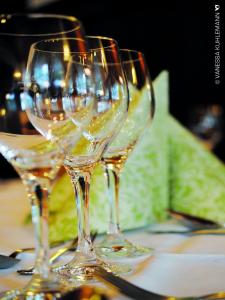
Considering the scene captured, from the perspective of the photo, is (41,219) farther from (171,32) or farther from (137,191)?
(171,32)

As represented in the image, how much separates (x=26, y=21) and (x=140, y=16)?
3400mm

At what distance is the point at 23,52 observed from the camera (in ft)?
1.99

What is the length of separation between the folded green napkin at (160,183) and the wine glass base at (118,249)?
69 mm

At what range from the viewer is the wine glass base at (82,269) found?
0.67m

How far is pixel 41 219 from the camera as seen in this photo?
587 millimetres

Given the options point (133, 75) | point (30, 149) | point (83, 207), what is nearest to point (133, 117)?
point (133, 75)

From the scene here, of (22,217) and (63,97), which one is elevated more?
(63,97)

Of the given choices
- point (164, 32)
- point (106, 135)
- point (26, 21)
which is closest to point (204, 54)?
point (164, 32)

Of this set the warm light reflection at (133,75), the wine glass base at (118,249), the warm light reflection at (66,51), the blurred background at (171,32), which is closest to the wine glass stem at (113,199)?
the wine glass base at (118,249)

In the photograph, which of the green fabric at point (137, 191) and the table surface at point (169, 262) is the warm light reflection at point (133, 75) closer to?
the green fabric at point (137, 191)

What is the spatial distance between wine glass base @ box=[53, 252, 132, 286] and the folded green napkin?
0.51 ft

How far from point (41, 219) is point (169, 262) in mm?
221

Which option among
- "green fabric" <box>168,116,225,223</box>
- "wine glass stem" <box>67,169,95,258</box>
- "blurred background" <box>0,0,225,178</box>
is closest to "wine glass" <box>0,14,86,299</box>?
"wine glass stem" <box>67,169,95,258</box>

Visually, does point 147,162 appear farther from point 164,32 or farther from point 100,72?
point 164,32
